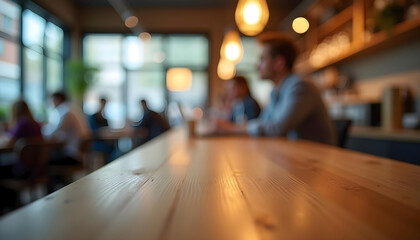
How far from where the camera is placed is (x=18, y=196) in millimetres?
3357

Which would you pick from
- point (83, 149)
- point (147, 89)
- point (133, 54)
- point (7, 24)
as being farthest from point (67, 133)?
point (133, 54)

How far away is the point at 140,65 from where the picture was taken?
8.76 meters

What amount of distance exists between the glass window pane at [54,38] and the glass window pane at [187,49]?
2417 millimetres

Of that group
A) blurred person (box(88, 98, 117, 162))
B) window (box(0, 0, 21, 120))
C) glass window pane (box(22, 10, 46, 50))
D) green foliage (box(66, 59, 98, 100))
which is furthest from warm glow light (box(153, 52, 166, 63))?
window (box(0, 0, 21, 120))

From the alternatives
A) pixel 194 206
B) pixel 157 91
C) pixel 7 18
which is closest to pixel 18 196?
pixel 194 206

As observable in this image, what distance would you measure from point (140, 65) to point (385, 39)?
6485mm

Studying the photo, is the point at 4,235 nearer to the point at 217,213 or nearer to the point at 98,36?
the point at 217,213

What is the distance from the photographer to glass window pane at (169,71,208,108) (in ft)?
28.8

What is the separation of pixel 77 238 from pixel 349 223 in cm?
34

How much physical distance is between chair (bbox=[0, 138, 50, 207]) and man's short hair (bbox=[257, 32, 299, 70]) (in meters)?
2.13

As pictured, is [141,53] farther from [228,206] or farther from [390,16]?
[228,206]

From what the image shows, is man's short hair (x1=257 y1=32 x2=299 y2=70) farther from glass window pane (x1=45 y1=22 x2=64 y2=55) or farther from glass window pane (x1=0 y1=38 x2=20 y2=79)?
glass window pane (x1=45 y1=22 x2=64 y2=55)

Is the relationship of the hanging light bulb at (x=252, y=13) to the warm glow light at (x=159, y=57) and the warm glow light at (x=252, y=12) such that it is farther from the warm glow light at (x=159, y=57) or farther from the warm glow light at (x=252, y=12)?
the warm glow light at (x=159, y=57)

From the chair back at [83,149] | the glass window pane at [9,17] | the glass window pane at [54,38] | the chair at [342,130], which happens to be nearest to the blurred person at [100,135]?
the chair back at [83,149]
